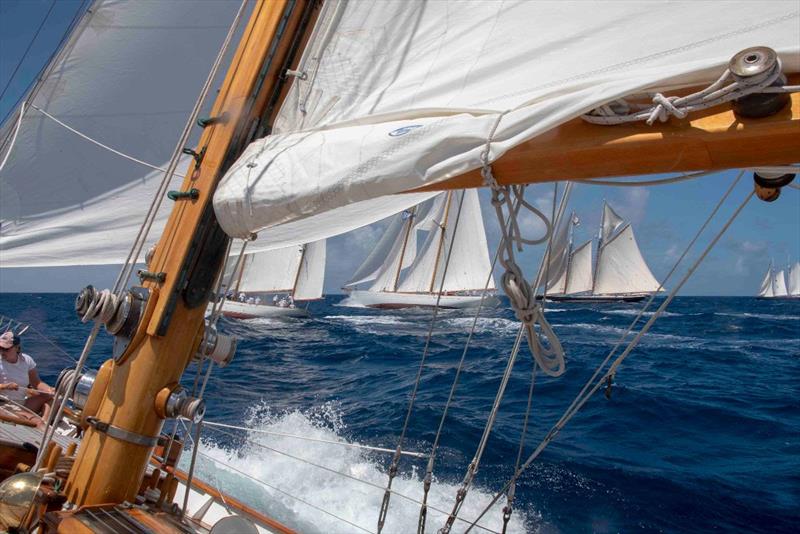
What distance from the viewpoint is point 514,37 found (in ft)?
6.07

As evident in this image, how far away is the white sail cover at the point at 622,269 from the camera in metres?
57.2

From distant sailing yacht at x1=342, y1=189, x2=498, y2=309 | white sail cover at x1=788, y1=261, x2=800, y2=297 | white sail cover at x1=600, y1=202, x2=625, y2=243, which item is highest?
white sail cover at x1=788, y1=261, x2=800, y2=297

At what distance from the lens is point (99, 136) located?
3227 mm

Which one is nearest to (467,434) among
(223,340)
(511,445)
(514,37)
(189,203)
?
(511,445)

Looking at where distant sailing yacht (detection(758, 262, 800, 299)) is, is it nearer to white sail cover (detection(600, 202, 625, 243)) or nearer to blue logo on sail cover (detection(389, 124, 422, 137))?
white sail cover (detection(600, 202, 625, 243))

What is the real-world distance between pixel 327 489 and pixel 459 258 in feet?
141

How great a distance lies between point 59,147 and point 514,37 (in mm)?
2608

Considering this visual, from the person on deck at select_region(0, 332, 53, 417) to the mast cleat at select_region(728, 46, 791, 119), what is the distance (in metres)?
5.54

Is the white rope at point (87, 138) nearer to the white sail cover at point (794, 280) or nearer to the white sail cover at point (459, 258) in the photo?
the white sail cover at point (459, 258)

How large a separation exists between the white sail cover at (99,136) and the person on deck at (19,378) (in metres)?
2.57

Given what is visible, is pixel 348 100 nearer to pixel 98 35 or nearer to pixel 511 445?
pixel 98 35

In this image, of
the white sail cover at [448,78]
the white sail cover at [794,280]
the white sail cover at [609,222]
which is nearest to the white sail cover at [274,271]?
the white sail cover at [609,222]

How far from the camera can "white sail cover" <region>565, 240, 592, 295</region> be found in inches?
2415

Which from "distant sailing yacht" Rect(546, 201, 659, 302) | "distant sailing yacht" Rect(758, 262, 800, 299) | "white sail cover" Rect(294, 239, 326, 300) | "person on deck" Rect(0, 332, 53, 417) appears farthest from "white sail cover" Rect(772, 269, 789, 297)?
"person on deck" Rect(0, 332, 53, 417)
